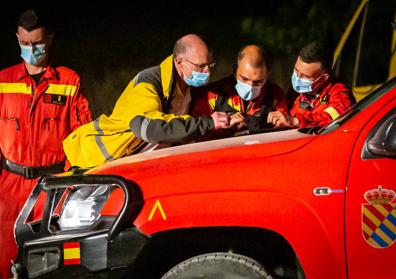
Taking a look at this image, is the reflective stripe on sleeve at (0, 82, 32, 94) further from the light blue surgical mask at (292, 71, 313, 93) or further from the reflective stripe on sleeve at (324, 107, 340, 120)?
the reflective stripe on sleeve at (324, 107, 340, 120)

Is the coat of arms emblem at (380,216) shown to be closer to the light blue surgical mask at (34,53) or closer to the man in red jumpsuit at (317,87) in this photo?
the man in red jumpsuit at (317,87)

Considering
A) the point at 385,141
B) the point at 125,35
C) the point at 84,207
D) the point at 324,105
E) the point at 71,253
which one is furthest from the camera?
the point at 125,35

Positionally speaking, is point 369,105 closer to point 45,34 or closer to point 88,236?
point 88,236

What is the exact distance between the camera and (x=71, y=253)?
364 cm

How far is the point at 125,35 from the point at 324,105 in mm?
8720

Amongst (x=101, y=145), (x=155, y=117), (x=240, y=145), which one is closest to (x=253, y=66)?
(x=155, y=117)

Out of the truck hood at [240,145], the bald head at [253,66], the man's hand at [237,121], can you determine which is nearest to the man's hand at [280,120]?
the man's hand at [237,121]

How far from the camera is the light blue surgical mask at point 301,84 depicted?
5.13 meters

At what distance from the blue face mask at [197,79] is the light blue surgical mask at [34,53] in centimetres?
110

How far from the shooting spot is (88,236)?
3.61m

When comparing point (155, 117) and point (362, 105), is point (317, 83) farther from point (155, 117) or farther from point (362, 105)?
point (362, 105)

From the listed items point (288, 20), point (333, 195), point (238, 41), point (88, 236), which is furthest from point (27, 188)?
point (238, 41)

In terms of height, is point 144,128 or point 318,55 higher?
point 318,55

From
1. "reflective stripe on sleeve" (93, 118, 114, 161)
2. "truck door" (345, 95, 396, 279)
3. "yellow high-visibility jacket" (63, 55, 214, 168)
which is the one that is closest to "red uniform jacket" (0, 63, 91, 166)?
"yellow high-visibility jacket" (63, 55, 214, 168)
